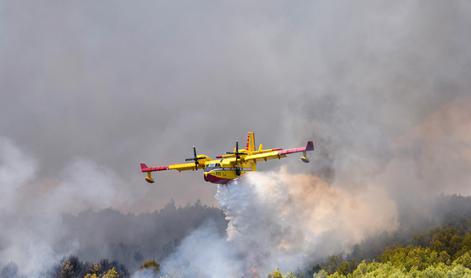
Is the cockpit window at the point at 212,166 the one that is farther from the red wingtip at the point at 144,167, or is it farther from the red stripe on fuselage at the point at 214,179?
the red wingtip at the point at 144,167

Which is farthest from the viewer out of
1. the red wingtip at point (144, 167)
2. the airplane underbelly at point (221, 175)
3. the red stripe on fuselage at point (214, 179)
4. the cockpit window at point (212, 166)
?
the red wingtip at point (144, 167)

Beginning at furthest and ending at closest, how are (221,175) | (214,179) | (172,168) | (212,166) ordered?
(172,168) → (221,175) → (214,179) → (212,166)

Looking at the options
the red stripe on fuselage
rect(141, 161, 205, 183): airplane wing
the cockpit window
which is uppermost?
rect(141, 161, 205, 183): airplane wing

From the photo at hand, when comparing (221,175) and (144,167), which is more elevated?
(144,167)

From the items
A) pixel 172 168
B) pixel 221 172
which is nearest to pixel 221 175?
pixel 221 172

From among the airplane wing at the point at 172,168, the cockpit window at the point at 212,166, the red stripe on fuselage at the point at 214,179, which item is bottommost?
the red stripe on fuselage at the point at 214,179

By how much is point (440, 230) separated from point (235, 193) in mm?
111693

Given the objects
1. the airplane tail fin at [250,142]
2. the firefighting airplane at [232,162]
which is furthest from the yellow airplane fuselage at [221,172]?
the airplane tail fin at [250,142]

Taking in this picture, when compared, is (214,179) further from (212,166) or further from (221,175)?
(212,166)

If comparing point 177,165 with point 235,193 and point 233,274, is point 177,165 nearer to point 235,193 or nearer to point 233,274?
point 235,193

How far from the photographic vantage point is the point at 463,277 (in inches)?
4230

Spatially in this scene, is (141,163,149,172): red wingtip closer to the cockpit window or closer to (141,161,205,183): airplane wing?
(141,161,205,183): airplane wing

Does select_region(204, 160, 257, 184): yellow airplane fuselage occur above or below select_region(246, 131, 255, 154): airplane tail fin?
below

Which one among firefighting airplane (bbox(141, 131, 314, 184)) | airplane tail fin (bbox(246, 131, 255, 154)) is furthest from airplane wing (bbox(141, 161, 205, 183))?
airplane tail fin (bbox(246, 131, 255, 154))
